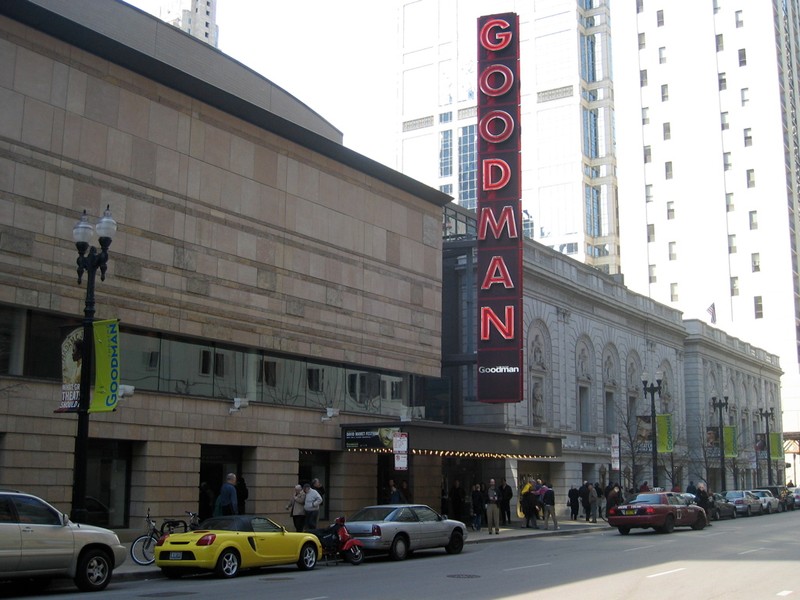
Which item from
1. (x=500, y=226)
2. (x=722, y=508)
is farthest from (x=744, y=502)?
(x=500, y=226)

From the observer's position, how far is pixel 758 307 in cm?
9544

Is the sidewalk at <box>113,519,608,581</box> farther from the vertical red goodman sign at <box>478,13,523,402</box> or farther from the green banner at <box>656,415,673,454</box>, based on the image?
the green banner at <box>656,415,673,454</box>

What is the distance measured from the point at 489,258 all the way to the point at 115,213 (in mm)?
18641

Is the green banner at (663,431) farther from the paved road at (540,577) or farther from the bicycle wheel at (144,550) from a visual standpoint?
the bicycle wheel at (144,550)

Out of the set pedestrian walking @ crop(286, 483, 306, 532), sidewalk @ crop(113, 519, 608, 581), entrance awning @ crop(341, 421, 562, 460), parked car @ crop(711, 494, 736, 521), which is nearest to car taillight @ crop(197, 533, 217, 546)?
sidewalk @ crop(113, 519, 608, 581)

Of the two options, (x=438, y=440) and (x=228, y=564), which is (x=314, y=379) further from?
(x=228, y=564)

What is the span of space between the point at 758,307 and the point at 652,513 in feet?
226

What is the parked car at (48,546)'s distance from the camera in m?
15.8

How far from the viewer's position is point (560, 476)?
48.8m

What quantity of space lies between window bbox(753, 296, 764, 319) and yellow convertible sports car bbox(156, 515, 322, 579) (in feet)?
272

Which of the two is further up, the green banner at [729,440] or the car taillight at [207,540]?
the green banner at [729,440]

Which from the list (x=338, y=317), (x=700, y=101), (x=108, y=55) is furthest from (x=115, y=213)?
(x=700, y=101)

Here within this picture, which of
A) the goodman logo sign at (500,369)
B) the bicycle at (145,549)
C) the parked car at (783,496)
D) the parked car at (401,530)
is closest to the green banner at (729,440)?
the parked car at (783,496)

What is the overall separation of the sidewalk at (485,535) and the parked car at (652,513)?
2726 mm
